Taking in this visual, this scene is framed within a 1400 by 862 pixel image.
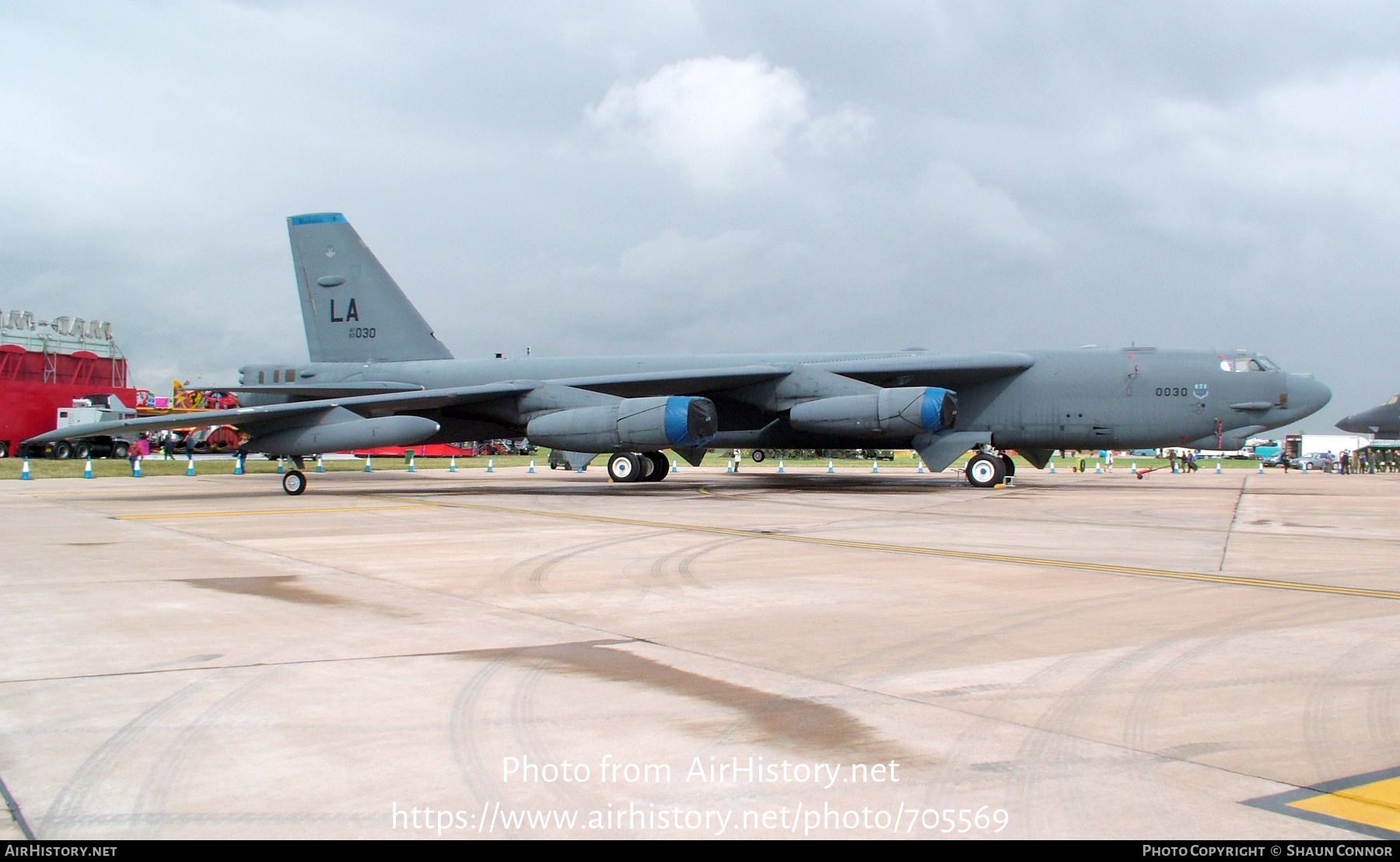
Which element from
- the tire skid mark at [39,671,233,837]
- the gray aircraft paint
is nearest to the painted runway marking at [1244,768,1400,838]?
the tire skid mark at [39,671,233,837]

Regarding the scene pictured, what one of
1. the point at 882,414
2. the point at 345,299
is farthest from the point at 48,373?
the point at 882,414

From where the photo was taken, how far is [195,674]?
4.68 m

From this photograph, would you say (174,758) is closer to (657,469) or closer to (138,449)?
(657,469)

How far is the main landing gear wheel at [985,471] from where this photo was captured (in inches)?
849

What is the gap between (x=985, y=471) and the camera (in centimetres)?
2164

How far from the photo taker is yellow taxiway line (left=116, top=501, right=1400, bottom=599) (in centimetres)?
759

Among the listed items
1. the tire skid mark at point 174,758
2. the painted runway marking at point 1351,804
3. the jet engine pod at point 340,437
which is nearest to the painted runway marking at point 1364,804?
the painted runway marking at point 1351,804

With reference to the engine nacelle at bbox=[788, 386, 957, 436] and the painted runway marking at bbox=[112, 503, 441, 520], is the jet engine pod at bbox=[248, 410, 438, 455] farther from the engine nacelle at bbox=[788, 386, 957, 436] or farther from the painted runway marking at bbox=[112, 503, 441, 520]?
the engine nacelle at bbox=[788, 386, 957, 436]

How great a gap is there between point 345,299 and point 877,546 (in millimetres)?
17596

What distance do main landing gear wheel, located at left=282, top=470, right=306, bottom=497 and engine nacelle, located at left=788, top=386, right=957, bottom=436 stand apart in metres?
9.56

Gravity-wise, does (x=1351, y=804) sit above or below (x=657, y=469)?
below

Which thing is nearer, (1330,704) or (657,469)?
(1330,704)

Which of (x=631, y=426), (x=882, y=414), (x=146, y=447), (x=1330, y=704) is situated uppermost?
(x=882, y=414)

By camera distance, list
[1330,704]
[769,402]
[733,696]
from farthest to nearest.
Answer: [769,402], [733,696], [1330,704]
